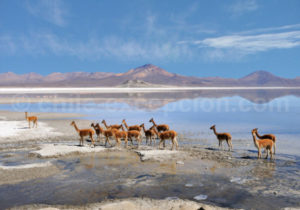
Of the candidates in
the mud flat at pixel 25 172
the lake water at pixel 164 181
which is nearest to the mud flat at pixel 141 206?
the lake water at pixel 164 181

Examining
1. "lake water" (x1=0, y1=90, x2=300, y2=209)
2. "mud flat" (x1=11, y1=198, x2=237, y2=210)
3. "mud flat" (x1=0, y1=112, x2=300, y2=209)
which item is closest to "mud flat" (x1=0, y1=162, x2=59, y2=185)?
"mud flat" (x1=0, y1=112, x2=300, y2=209)

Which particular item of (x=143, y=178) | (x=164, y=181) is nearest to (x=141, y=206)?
(x=164, y=181)

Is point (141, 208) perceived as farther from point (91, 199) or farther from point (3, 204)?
point (3, 204)

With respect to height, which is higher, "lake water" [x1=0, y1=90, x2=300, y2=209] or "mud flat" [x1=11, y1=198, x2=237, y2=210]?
"lake water" [x1=0, y1=90, x2=300, y2=209]

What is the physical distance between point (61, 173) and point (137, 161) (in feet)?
9.28

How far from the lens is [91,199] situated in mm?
7375

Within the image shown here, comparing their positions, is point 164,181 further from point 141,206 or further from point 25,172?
point 25,172

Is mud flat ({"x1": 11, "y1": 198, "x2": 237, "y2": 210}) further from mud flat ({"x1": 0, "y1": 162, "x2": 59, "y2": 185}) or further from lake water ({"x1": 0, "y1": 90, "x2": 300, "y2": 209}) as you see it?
mud flat ({"x1": 0, "y1": 162, "x2": 59, "y2": 185})

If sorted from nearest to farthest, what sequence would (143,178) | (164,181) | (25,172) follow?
(164,181) < (143,178) < (25,172)

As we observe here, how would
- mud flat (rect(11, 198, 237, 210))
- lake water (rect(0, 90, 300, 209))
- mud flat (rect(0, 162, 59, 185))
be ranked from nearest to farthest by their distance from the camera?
mud flat (rect(11, 198, 237, 210)) → lake water (rect(0, 90, 300, 209)) → mud flat (rect(0, 162, 59, 185))

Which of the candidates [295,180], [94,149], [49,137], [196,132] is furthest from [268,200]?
[49,137]

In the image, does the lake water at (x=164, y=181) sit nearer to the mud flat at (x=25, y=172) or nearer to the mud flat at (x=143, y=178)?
the mud flat at (x=143, y=178)

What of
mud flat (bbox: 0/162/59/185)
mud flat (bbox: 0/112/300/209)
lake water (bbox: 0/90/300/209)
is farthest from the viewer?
mud flat (bbox: 0/162/59/185)

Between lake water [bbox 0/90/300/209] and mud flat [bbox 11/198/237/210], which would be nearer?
mud flat [bbox 11/198/237/210]
